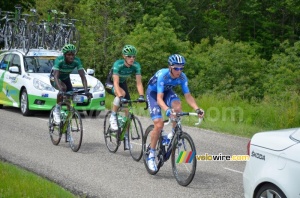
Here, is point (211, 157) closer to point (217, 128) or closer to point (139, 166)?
point (139, 166)

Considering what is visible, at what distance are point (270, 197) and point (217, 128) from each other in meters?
9.68

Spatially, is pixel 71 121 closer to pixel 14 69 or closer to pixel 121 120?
pixel 121 120

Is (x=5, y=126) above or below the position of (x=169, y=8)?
below

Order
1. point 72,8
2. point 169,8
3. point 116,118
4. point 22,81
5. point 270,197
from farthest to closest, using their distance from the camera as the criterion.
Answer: point 169,8
point 72,8
point 22,81
point 116,118
point 270,197

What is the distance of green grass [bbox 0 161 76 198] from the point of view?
26.6 feet

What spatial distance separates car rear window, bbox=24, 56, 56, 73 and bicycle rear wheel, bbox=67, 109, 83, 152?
620 cm

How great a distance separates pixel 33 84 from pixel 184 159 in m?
9.28

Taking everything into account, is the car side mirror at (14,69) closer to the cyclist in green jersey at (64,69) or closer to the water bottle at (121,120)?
the cyclist in green jersey at (64,69)

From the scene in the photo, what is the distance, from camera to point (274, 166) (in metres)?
6.46

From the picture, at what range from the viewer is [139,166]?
11070 millimetres

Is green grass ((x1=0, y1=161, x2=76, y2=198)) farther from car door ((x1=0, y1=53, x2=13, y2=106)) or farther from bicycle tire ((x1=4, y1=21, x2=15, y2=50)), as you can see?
bicycle tire ((x1=4, y1=21, x2=15, y2=50))


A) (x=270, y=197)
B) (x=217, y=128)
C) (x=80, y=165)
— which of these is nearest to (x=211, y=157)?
(x=80, y=165)

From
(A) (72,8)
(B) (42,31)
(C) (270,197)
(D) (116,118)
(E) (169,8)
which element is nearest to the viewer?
(C) (270,197)

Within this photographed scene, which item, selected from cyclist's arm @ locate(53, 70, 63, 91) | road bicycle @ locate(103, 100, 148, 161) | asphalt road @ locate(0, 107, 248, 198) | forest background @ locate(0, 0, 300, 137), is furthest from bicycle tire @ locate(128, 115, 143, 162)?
forest background @ locate(0, 0, 300, 137)
